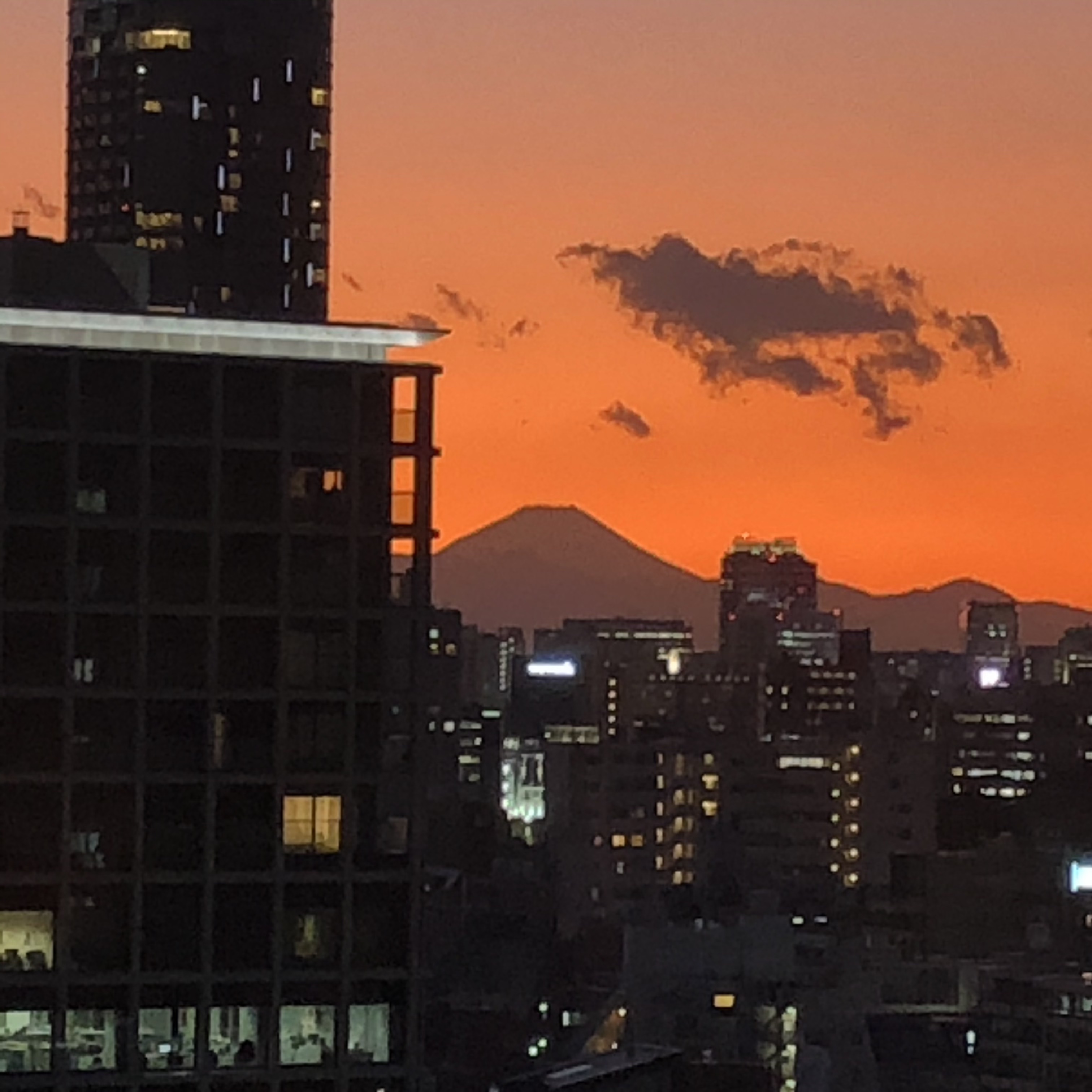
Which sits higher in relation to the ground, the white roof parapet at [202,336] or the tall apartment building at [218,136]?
the tall apartment building at [218,136]

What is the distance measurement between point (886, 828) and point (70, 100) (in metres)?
34.9

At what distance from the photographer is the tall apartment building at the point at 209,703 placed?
2686cm

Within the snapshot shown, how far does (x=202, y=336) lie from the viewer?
91.0ft

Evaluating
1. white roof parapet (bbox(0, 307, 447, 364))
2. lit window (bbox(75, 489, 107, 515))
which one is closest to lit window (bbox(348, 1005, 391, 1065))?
lit window (bbox(75, 489, 107, 515))

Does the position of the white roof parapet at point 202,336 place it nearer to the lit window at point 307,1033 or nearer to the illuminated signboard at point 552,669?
the lit window at point 307,1033

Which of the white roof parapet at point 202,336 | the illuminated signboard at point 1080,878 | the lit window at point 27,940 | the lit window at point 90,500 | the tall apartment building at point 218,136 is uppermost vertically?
the tall apartment building at point 218,136

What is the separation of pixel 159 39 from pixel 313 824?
223 feet

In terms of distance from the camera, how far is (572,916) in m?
69.8

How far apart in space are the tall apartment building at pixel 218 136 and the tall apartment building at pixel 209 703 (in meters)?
59.5

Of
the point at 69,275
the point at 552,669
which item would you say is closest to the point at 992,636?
the point at 552,669

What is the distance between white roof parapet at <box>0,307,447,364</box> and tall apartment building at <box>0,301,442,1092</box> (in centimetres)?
3

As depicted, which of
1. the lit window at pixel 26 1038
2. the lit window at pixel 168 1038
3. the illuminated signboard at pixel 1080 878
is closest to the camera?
the lit window at pixel 26 1038

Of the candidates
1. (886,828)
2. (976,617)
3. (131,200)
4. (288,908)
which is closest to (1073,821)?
(886,828)

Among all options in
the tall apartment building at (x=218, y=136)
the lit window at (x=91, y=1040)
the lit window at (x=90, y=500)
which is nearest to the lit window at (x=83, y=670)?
the lit window at (x=90, y=500)
